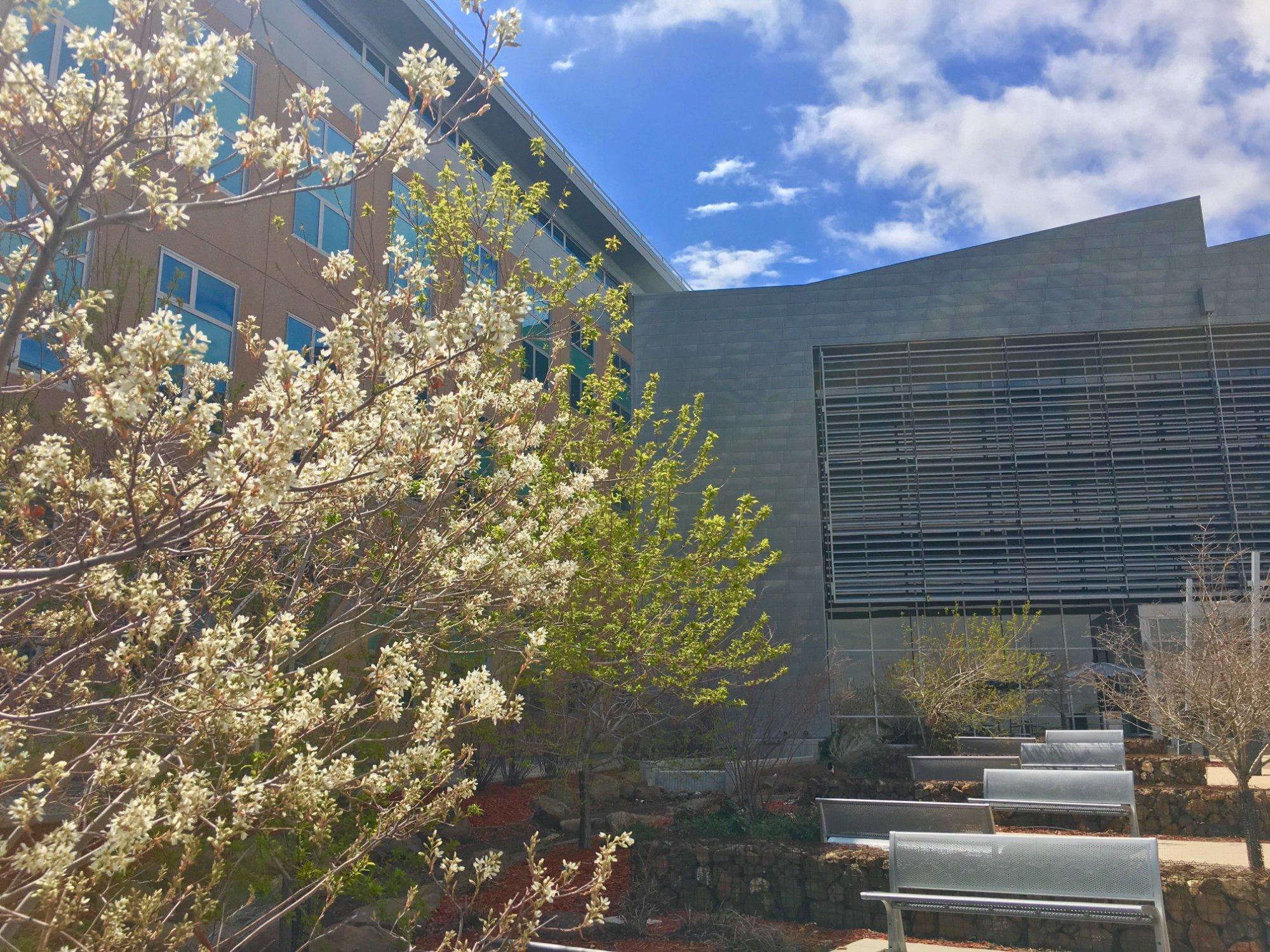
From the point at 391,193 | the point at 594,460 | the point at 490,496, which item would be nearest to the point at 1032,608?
the point at 594,460

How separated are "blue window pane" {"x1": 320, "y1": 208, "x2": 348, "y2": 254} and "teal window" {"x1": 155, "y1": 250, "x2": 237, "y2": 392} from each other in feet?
7.14

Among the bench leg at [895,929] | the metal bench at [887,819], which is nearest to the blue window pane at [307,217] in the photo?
the metal bench at [887,819]

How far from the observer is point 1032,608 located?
26609 mm

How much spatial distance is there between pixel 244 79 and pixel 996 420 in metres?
22.1

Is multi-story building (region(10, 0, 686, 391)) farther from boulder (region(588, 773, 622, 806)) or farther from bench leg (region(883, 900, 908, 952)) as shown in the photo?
boulder (region(588, 773, 622, 806))

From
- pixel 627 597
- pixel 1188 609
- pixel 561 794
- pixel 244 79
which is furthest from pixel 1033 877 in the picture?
pixel 244 79

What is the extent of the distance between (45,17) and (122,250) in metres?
9.78

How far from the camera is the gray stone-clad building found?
2652 cm

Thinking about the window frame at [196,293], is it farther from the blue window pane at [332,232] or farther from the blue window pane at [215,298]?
the blue window pane at [332,232]

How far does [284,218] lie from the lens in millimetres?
14039

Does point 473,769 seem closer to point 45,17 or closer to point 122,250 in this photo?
point 122,250

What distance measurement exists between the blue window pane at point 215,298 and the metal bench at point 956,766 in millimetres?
11869

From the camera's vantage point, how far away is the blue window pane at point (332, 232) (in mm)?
15305

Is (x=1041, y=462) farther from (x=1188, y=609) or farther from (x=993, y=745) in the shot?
(x=993, y=745)
